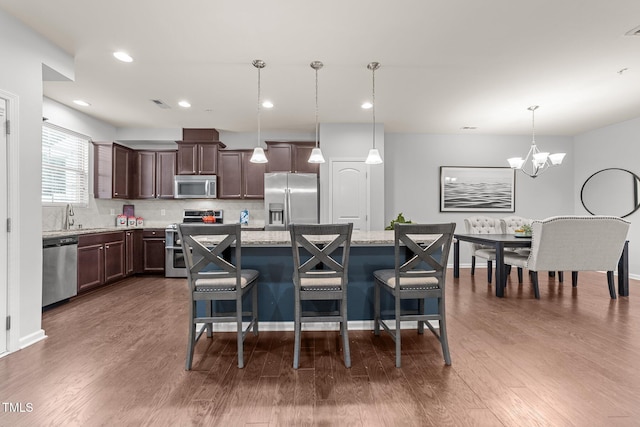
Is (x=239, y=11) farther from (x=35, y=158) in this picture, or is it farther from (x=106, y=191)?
(x=106, y=191)

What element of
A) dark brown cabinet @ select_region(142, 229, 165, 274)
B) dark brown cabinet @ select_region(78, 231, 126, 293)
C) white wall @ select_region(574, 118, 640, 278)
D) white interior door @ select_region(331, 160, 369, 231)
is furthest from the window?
white wall @ select_region(574, 118, 640, 278)

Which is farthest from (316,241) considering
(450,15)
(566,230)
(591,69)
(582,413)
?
(591,69)

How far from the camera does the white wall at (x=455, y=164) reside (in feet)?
20.0

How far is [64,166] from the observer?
4.56 meters

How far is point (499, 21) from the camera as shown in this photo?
253 cm

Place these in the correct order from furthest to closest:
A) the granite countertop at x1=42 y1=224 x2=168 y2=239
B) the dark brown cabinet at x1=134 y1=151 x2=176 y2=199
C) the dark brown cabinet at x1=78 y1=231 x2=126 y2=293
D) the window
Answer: the dark brown cabinet at x1=134 y1=151 x2=176 y2=199 < the window < the dark brown cabinet at x1=78 y1=231 x2=126 y2=293 < the granite countertop at x1=42 y1=224 x2=168 y2=239

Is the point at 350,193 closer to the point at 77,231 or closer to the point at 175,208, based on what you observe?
the point at 175,208

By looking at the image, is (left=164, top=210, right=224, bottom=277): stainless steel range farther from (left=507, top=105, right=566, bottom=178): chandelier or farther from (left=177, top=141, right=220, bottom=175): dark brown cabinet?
(left=507, top=105, right=566, bottom=178): chandelier

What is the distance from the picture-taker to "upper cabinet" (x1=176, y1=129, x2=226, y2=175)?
5.50 m

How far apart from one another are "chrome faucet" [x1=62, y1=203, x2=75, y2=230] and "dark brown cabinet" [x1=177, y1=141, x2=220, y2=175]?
1.66 meters

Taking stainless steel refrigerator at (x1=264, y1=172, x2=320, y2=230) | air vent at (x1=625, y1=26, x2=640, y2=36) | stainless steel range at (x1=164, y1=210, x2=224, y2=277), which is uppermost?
air vent at (x1=625, y1=26, x2=640, y2=36)

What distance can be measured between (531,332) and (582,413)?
1.23 m

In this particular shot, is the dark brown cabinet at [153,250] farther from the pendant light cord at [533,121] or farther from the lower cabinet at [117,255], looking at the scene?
the pendant light cord at [533,121]

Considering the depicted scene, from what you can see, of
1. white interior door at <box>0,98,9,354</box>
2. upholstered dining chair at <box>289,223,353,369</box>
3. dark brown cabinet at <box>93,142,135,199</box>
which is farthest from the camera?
dark brown cabinet at <box>93,142,135,199</box>
